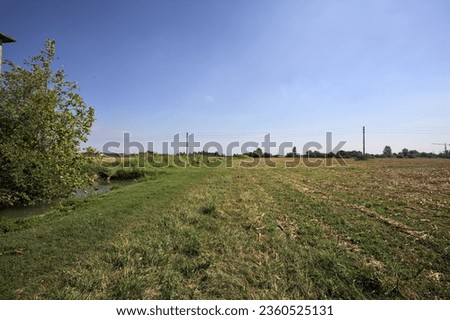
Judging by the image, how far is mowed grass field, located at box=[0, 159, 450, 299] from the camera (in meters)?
4.20

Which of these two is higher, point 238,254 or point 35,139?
point 35,139

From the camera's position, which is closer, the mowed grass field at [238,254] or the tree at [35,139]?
the mowed grass field at [238,254]

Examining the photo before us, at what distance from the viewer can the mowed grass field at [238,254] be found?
13.8ft

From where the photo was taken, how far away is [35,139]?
12578 mm

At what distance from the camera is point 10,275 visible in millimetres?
4977

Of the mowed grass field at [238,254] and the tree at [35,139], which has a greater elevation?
the tree at [35,139]

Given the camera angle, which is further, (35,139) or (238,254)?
(35,139)

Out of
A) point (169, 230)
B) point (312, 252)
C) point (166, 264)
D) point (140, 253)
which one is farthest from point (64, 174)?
point (312, 252)

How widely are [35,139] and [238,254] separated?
40.4 ft

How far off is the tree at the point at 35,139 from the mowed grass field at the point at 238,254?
3.03 meters

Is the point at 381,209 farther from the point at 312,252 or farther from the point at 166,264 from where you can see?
the point at 166,264

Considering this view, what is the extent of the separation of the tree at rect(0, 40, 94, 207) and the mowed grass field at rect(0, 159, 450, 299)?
3.03m
